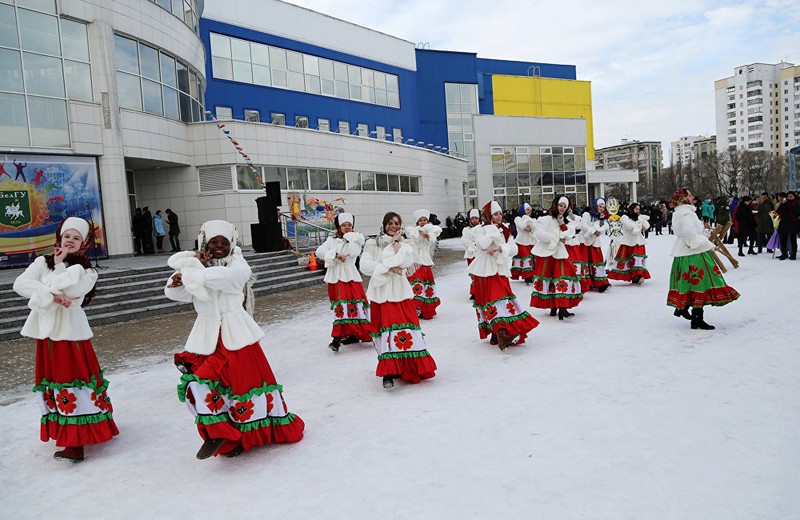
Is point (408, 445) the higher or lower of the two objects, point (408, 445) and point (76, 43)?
the lower

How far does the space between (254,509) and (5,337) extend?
851cm

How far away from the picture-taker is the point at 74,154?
51.8ft

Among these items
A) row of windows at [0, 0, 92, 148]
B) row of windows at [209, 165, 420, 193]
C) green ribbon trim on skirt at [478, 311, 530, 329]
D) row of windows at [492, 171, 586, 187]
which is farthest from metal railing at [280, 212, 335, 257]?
row of windows at [492, 171, 586, 187]

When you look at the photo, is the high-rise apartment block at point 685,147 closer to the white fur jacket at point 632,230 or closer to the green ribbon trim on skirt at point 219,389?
the white fur jacket at point 632,230

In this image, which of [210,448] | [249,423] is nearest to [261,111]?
[249,423]

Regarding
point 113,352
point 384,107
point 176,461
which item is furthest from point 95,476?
point 384,107

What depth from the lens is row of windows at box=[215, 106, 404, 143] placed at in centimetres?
2788

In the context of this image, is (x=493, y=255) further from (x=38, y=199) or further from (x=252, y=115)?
(x=252, y=115)

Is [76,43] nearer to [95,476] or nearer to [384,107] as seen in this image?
[95,476]

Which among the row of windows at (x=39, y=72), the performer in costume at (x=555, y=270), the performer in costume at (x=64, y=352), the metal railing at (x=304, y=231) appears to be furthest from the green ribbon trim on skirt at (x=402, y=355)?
the row of windows at (x=39, y=72)

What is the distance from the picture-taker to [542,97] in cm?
5234

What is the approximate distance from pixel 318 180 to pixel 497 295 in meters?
19.8

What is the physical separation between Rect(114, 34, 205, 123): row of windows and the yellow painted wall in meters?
32.9

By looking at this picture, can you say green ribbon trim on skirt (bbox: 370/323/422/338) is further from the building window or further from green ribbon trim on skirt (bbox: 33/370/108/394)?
the building window
